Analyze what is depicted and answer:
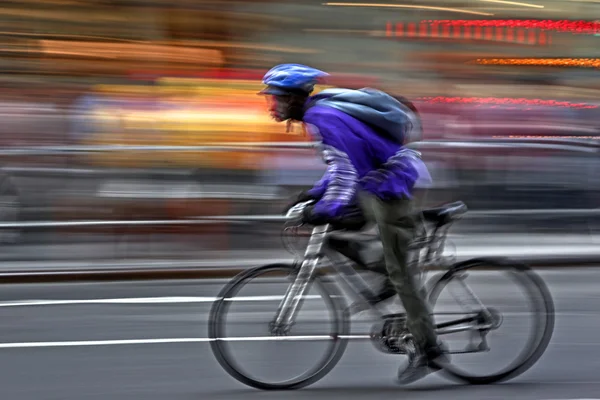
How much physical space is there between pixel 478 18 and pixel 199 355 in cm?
728

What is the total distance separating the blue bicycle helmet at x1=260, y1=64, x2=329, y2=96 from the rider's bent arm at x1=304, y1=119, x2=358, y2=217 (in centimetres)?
19

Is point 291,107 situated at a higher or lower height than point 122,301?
higher

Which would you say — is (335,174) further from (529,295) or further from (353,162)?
(529,295)

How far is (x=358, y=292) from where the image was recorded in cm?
520

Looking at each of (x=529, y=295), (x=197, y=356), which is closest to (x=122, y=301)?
(x=197, y=356)

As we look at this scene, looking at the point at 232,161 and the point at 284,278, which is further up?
the point at 284,278

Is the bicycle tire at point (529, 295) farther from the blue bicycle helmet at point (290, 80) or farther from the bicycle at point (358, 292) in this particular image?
the blue bicycle helmet at point (290, 80)

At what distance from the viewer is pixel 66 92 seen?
1165 cm

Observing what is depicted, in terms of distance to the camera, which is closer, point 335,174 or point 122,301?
point 335,174

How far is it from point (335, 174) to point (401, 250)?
49cm

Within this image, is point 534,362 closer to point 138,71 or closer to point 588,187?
point 588,187

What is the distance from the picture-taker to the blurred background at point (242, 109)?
32.4 feet

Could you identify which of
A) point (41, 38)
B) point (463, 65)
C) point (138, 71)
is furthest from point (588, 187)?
point (41, 38)

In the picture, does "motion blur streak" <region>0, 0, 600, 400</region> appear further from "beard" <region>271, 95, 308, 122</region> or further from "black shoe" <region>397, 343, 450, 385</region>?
"beard" <region>271, 95, 308, 122</region>
